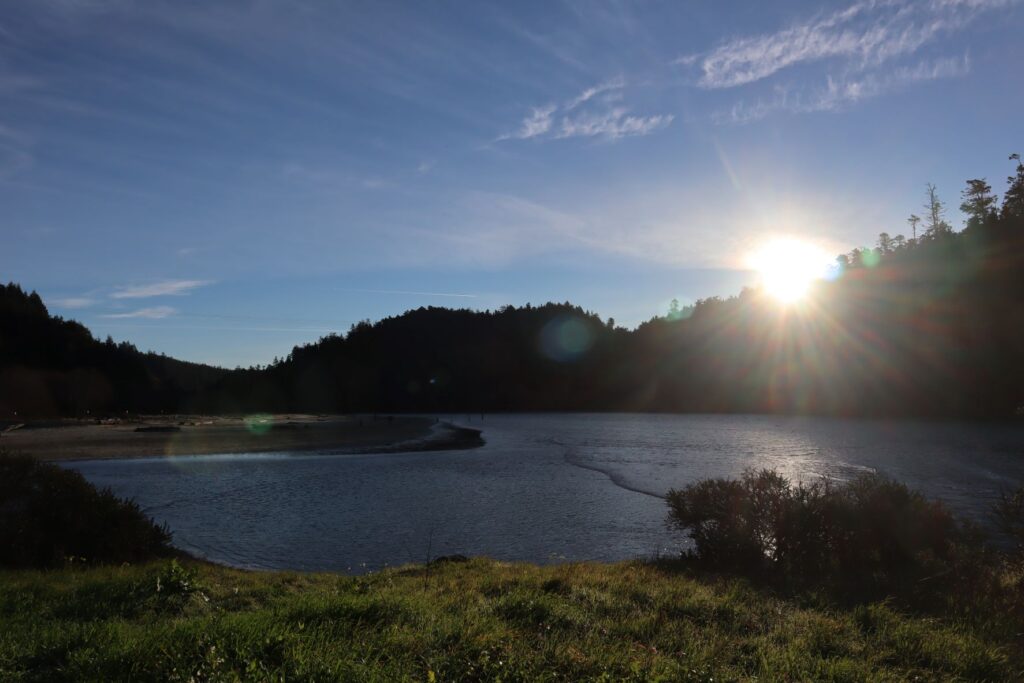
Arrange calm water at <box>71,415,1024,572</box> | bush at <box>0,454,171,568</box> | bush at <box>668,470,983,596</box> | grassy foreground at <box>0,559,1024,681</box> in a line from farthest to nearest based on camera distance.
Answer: calm water at <box>71,415,1024,572</box> → bush at <box>0,454,171,568</box> → bush at <box>668,470,983,596</box> → grassy foreground at <box>0,559,1024,681</box>

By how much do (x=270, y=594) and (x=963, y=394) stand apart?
11119 centimetres

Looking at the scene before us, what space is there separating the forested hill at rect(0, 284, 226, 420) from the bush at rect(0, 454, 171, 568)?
98.9 m

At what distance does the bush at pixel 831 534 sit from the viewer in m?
11.8

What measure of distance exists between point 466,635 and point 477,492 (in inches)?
863

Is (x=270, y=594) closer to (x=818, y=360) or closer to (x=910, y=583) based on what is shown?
(x=910, y=583)

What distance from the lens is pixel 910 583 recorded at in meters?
10.3

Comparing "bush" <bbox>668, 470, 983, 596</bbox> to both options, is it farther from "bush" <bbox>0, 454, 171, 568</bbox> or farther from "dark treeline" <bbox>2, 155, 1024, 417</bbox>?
"dark treeline" <bbox>2, 155, 1024, 417</bbox>

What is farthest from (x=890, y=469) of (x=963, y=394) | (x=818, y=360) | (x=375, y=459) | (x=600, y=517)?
(x=818, y=360)

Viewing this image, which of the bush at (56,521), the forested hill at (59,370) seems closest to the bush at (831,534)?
the bush at (56,521)

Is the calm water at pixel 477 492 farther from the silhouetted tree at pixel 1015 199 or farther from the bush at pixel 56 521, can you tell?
the silhouetted tree at pixel 1015 199

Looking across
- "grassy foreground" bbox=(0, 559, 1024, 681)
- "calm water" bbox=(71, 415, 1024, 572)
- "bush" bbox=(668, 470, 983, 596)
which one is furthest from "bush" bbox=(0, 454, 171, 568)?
"bush" bbox=(668, 470, 983, 596)

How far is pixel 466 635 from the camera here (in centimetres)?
679

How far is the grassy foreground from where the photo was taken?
571cm

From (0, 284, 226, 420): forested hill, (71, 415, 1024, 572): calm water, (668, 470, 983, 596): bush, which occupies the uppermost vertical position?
(0, 284, 226, 420): forested hill
